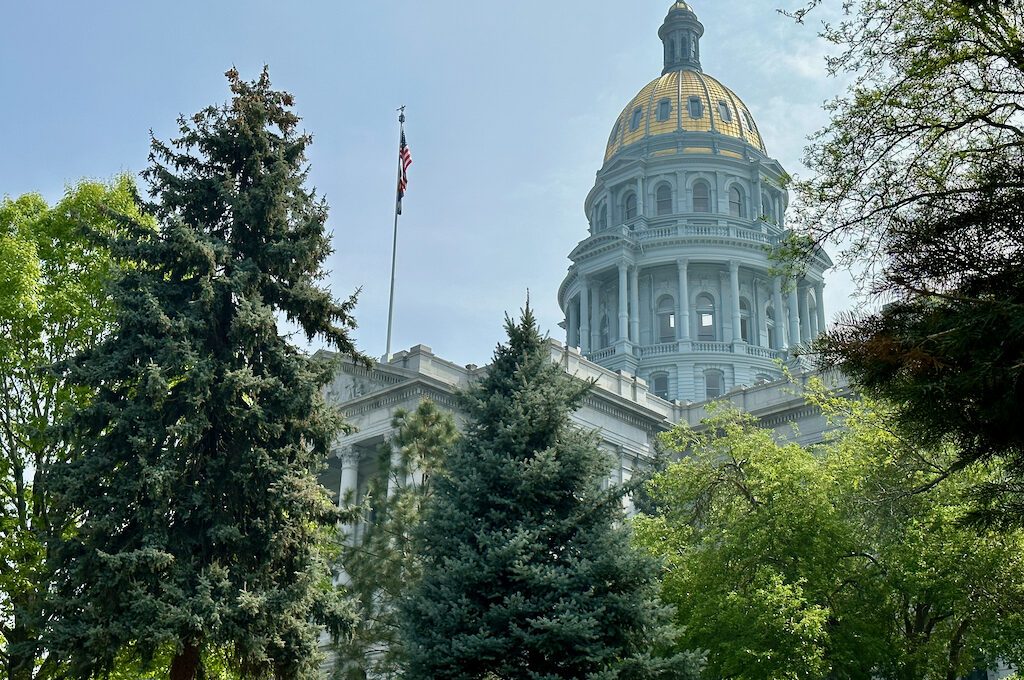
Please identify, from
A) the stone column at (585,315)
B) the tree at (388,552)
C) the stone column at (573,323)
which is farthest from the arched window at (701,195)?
the tree at (388,552)

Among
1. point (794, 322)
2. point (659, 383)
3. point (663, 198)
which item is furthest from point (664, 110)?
point (659, 383)

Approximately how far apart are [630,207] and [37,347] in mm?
67135

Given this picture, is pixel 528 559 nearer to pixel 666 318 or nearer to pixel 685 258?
pixel 685 258

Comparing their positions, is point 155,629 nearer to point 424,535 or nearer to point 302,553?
point 302,553

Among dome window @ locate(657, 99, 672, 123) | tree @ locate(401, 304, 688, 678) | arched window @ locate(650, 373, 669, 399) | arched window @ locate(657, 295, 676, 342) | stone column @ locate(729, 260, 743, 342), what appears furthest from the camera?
dome window @ locate(657, 99, 672, 123)

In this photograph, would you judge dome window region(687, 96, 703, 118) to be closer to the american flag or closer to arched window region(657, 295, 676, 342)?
arched window region(657, 295, 676, 342)

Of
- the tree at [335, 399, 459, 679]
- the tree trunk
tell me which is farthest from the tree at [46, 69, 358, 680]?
the tree at [335, 399, 459, 679]

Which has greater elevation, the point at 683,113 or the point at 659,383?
the point at 683,113

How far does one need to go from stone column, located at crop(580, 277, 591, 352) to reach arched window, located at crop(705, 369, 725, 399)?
9855 millimetres

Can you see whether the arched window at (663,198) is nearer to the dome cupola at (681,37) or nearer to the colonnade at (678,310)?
the colonnade at (678,310)

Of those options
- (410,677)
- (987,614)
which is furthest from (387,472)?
(987,614)

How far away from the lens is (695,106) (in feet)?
293

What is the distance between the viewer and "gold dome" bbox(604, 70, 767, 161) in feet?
290

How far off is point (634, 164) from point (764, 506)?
211 ft
